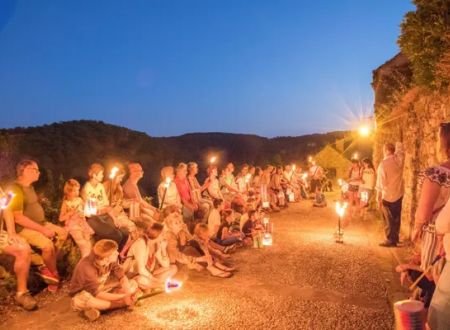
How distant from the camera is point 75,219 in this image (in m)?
6.62

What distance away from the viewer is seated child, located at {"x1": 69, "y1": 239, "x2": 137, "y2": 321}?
5.10 meters

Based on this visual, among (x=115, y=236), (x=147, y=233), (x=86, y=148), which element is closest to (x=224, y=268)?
(x=147, y=233)

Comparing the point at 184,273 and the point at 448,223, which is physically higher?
the point at 448,223

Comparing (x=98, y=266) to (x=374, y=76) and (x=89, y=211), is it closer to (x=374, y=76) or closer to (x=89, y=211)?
(x=89, y=211)

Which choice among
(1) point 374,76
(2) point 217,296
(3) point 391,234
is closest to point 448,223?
(2) point 217,296

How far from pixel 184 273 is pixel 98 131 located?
30.9 m

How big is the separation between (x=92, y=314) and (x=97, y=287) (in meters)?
0.32

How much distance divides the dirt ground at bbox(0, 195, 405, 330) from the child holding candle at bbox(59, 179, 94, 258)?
0.73 m

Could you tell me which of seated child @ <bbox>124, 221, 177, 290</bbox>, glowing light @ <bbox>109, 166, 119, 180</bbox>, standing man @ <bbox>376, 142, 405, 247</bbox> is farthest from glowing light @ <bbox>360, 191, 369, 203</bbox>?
seated child @ <bbox>124, 221, 177, 290</bbox>

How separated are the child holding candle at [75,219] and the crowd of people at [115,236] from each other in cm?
1

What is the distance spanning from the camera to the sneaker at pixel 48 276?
246 inches

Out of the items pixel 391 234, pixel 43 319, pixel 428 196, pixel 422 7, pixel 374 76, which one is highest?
pixel 374 76

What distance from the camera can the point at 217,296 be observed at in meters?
5.84

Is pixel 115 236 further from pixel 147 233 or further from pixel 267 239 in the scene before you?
pixel 267 239
